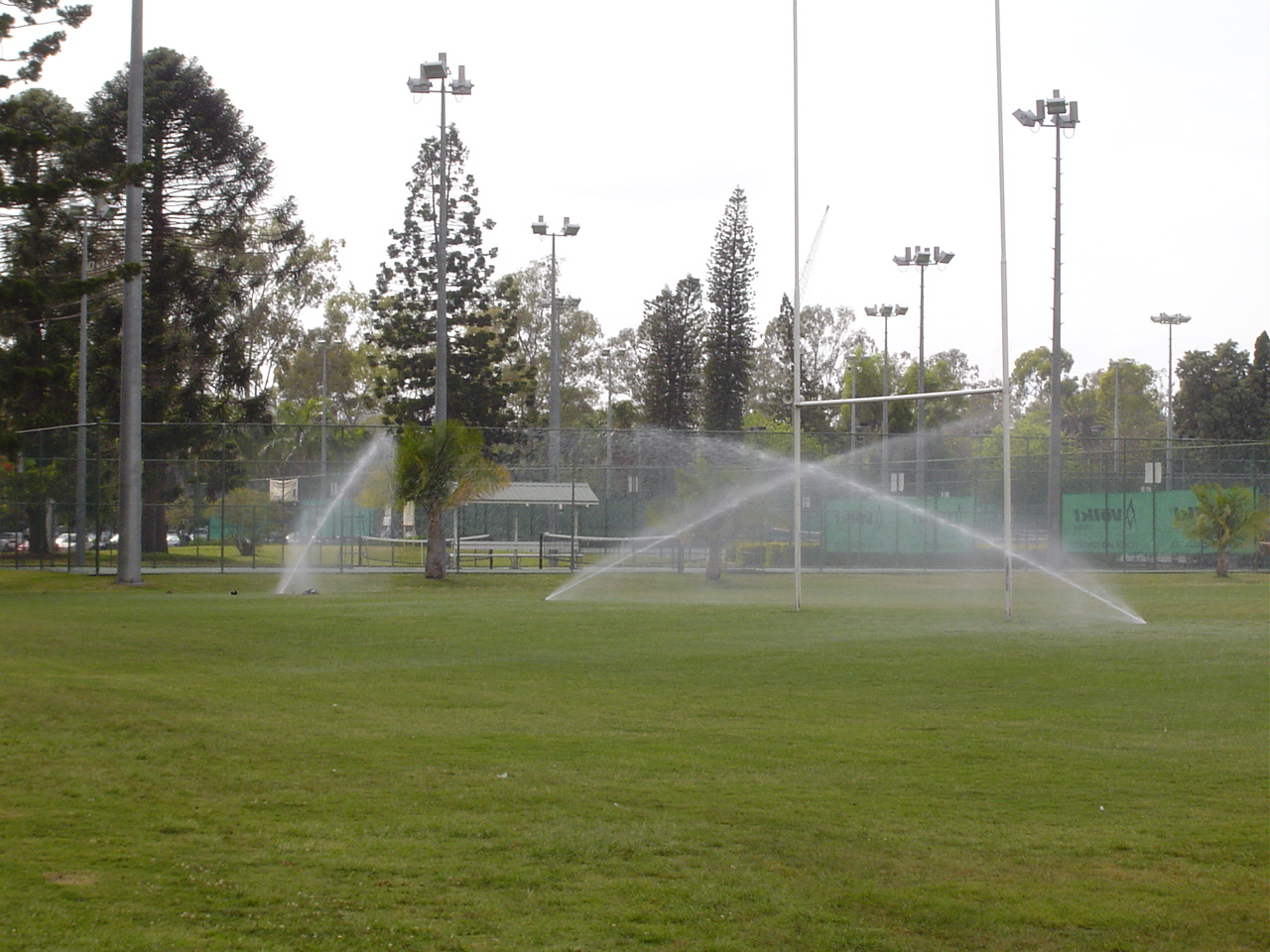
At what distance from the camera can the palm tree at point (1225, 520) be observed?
32812 mm

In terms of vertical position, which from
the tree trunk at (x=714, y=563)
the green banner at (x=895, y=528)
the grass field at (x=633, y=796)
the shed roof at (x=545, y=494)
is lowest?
the grass field at (x=633, y=796)

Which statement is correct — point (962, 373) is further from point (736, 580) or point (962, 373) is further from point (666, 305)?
point (736, 580)

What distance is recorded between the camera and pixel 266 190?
37.1 m

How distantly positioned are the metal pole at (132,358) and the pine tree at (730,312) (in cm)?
4178

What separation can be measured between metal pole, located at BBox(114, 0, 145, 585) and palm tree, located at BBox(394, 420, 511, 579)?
18.4ft

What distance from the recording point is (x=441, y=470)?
2847cm

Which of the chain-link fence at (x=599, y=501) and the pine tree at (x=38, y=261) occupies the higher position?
the pine tree at (x=38, y=261)

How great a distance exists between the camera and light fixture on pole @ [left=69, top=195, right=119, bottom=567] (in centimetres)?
3130

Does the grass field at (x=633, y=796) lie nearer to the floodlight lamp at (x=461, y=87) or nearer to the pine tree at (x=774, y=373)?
the floodlight lamp at (x=461, y=87)

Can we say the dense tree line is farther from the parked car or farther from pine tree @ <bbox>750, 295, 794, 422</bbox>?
pine tree @ <bbox>750, 295, 794, 422</bbox>

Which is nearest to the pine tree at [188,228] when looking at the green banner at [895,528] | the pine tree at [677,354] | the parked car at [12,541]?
the parked car at [12,541]

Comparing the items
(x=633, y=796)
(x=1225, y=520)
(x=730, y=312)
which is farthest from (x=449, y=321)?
(x=633, y=796)

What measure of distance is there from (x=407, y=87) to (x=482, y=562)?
13.3 metres

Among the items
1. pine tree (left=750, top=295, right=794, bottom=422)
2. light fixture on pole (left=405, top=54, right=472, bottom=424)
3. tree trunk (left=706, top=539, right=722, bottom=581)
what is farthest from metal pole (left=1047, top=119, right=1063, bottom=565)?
pine tree (left=750, top=295, right=794, bottom=422)
